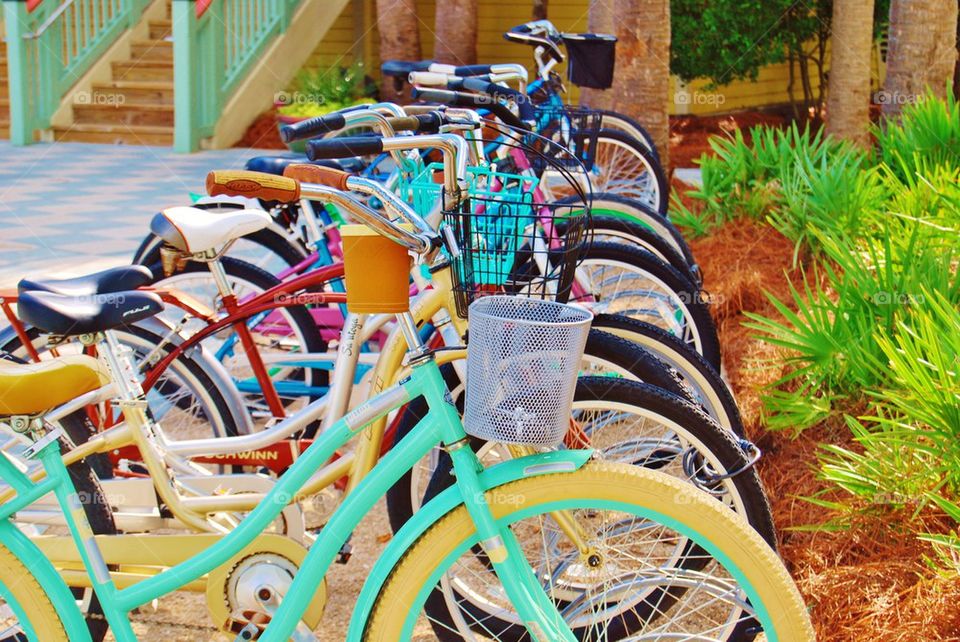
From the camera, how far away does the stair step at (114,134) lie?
42.0 ft

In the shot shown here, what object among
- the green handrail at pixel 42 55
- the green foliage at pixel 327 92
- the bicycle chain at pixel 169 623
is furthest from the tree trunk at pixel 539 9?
the bicycle chain at pixel 169 623

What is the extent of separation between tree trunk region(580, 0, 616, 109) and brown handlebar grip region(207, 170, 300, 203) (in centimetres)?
648

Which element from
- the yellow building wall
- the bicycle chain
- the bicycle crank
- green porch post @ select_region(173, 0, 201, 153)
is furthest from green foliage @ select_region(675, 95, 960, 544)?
the yellow building wall

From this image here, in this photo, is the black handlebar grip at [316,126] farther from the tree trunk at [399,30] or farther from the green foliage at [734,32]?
the green foliage at [734,32]

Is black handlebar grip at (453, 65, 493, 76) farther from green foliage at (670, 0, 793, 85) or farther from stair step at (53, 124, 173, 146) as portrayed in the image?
stair step at (53, 124, 173, 146)

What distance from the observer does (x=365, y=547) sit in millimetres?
3861

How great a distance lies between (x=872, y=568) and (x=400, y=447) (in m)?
1.43

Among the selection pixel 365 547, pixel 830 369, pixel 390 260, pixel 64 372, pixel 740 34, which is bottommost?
pixel 365 547

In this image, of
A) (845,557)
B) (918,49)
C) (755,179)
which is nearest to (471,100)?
(845,557)

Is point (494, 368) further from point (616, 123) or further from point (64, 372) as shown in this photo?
point (616, 123)

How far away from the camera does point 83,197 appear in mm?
9523

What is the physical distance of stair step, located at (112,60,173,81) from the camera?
532 inches

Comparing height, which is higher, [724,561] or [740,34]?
[740,34]

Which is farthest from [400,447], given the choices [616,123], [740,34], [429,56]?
[429,56]
